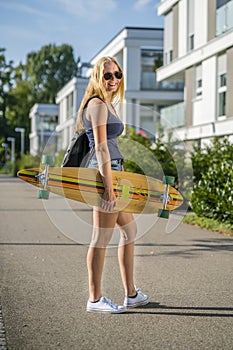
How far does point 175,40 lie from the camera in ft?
96.4

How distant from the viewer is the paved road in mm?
4887

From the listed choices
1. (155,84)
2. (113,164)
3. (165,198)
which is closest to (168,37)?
(155,84)

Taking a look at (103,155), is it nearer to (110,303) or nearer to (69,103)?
(110,303)

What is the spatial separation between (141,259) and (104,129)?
12.6 feet

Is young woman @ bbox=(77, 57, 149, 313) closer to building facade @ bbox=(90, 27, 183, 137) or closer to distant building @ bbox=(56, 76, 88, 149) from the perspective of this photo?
building facade @ bbox=(90, 27, 183, 137)

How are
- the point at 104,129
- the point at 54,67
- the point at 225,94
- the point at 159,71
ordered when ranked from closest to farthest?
the point at 104,129 < the point at 225,94 < the point at 159,71 < the point at 54,67

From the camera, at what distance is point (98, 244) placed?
18.9ft

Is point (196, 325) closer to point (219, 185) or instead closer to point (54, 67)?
point (219, 185)

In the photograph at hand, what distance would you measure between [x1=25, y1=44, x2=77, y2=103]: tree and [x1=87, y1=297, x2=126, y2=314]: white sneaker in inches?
3808

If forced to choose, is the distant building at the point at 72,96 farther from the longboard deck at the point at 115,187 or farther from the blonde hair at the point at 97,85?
the blonde hair at the point at 97,85

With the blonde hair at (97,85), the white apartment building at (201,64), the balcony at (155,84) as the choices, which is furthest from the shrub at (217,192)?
the balcony at (155,84)

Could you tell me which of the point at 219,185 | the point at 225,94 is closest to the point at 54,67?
the point at 225,94

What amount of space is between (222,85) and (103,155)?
19.4 metres

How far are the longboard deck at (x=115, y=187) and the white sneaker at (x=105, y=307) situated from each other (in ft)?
2.53
